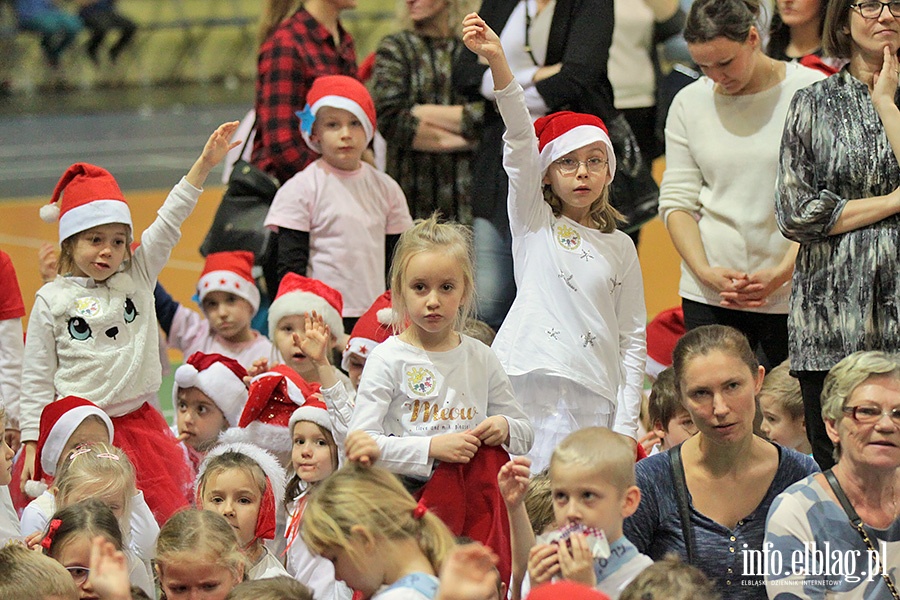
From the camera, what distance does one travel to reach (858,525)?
3533 mm

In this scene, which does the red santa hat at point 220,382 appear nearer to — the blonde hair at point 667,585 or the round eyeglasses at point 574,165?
the round eyeglasses at point 574,165

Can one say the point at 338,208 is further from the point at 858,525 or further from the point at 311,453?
the point at 858,525

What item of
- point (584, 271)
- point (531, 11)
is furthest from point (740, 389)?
point (531, 11)

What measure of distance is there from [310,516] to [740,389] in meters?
1.39

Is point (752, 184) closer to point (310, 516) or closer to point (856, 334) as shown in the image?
point (856, 334)

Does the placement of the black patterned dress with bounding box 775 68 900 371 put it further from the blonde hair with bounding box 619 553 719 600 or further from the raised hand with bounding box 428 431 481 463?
the blonde hair with bounding box 619 553 719 600

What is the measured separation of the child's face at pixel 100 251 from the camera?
516cm

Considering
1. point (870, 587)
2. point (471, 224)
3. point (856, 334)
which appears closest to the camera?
point (870, 587)

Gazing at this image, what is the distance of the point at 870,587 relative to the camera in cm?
352

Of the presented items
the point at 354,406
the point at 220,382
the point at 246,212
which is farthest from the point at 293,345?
the point at 354,406

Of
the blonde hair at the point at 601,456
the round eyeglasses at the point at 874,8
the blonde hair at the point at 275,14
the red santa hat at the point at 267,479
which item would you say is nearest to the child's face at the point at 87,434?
the red santa hat at the point at 267,479

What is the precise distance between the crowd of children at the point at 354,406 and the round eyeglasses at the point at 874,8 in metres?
0.97

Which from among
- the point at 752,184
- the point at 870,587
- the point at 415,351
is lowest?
the point at 870,587

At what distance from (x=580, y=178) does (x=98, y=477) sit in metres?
1.94
